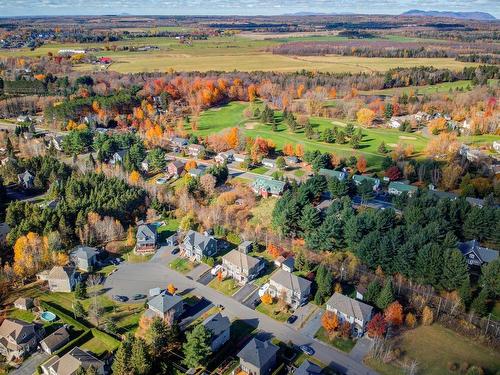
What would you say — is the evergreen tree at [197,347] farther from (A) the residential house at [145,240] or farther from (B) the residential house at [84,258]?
(A) the residential house at [145,240]

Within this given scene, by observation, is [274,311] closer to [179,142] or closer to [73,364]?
[73,364]

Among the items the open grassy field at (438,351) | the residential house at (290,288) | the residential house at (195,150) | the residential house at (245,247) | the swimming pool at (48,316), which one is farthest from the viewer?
the residential house at (195,150)

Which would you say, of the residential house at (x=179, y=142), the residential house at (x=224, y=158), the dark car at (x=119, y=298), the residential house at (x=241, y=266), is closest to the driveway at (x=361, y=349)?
the residential house at (x=241, y=266)

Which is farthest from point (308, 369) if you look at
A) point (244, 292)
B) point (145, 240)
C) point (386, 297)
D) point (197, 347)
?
point (145, 240)

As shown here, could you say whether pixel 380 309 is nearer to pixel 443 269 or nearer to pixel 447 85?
pixel 443 269

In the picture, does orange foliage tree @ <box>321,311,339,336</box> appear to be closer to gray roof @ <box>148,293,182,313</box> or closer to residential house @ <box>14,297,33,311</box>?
gray roof @ <box>148,293,182,313</box>

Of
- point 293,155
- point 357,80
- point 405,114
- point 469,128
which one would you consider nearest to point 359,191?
point 293,155
